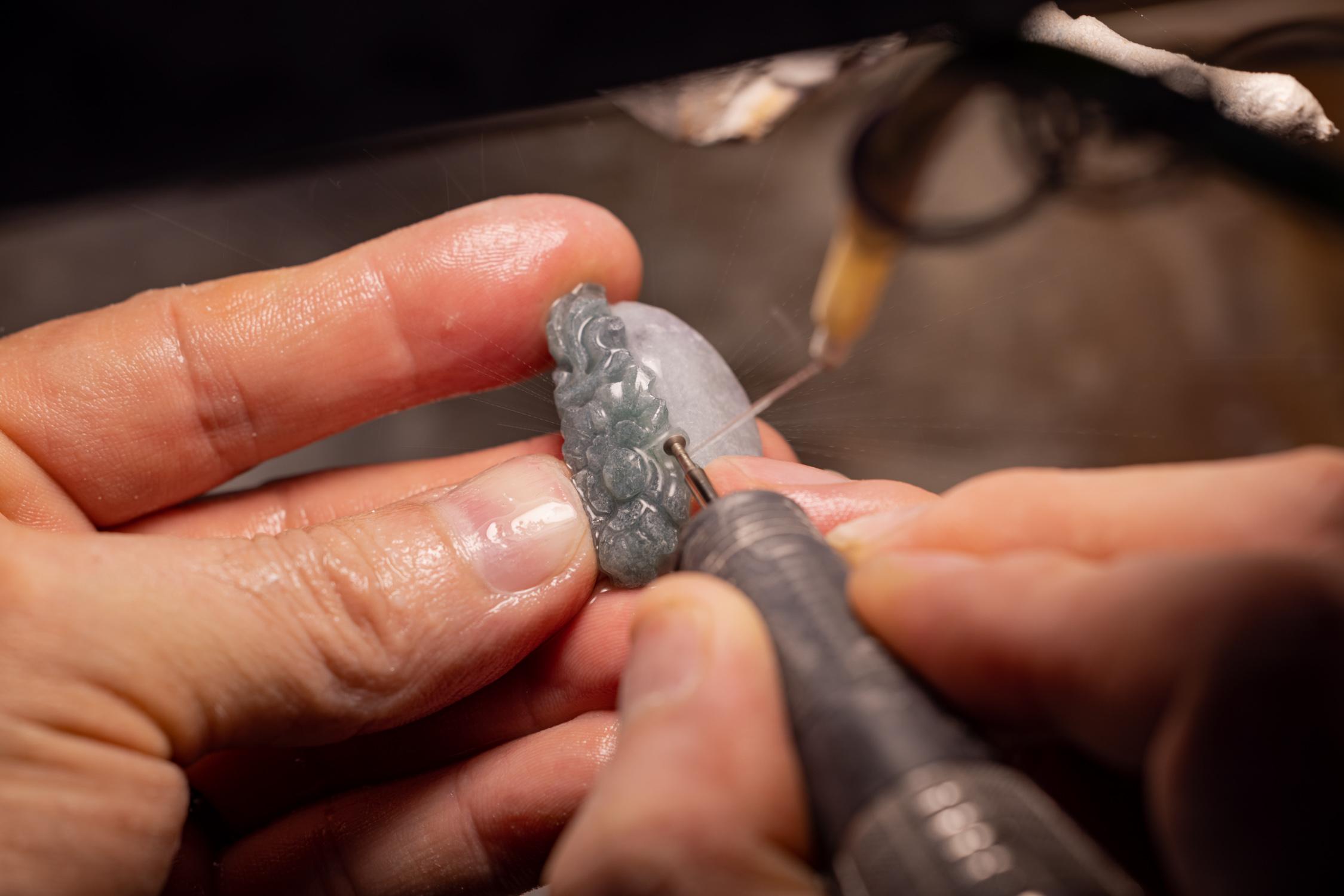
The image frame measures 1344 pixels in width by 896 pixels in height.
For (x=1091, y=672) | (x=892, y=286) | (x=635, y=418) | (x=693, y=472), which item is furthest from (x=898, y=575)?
(x=892, y=286)

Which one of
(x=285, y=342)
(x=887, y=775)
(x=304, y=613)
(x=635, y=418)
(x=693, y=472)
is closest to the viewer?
(x=887, y=775)

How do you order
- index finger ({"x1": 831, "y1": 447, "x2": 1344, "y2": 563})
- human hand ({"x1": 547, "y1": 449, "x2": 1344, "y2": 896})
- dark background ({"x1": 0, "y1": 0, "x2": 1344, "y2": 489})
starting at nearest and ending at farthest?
1. human hand ({"x1": 547, "y1": 449, "x2": 1344, "y2": 896})
2. index finger ({"x1": 831, "y1": 447, "x2": 1344, "y2": 563})
3. dark background ({"x1": 0, "y1": 0, "x2": 1344, "y2": 489})

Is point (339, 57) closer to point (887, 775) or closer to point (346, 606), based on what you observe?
point (346, 606)

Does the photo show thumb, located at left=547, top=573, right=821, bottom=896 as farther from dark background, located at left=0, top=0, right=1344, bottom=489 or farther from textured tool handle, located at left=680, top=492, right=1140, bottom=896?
dark background, located at left=0, top=0, right=1344, bottom=489

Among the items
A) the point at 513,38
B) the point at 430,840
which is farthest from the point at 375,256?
the point at 430,840

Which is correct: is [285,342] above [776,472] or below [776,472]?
above

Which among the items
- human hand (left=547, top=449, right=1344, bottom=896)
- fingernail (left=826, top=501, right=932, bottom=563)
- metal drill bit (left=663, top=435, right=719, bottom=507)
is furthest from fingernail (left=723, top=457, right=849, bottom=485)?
human hand (left=547, top=449, right=1344, bottom=896)

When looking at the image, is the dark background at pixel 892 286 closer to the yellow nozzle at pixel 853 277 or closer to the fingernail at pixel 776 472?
the fingernail at pixel 776 472

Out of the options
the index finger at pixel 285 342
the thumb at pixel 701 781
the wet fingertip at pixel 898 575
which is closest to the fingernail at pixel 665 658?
the thumb at pixel 701 781
